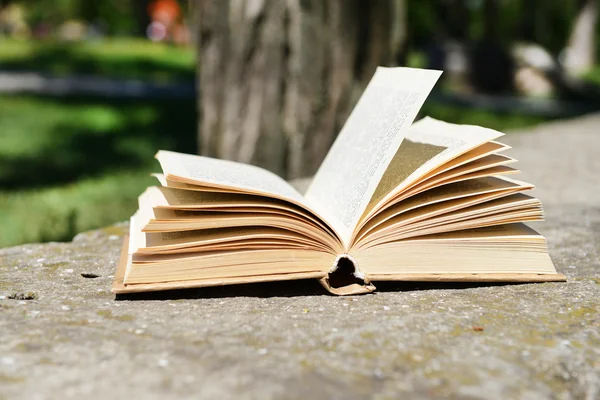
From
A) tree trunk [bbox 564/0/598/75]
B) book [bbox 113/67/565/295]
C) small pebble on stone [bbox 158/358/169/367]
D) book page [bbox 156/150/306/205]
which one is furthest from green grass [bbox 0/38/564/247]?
tree trunk [bbox 564/0/598/75]

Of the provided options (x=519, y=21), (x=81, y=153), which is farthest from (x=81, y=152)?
(x=519, y=21)

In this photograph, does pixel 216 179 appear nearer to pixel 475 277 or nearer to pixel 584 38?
pixel 475 277

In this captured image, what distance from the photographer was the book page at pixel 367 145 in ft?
4.91

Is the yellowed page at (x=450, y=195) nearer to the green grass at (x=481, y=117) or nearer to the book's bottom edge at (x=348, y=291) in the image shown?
the book's bottom edge at (x=348, y=291)

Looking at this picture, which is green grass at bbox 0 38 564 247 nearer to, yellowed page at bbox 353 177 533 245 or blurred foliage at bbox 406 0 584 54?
yellowed page at bbox 353 177 533 245

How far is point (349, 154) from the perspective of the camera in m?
1.79

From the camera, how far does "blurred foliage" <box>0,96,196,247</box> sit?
3.96m

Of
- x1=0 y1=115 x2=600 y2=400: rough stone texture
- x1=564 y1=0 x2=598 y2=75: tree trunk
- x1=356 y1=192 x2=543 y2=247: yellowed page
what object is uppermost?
x1=564 y1=0 x2=598 y2=75: tree trunk

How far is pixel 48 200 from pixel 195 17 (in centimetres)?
167

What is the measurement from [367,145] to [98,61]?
424 inches

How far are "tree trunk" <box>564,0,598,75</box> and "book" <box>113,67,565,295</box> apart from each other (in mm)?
16684

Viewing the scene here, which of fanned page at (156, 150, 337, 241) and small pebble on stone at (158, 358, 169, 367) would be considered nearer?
small pebble on stone at (158, 358, 169, 367)

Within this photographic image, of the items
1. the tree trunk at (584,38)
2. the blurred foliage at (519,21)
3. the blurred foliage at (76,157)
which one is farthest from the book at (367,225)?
the blurred foliage at (519,21)

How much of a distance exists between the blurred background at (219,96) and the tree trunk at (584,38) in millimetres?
3459
